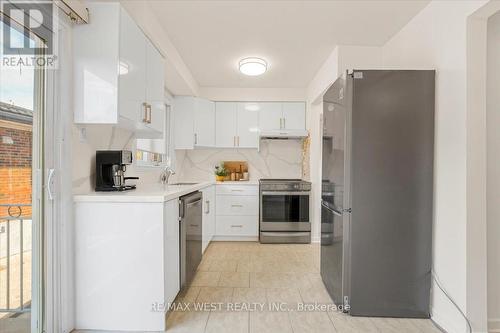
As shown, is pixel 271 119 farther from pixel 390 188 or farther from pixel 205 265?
pixel 390 188

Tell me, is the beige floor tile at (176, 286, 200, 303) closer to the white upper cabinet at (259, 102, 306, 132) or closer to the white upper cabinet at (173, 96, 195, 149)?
the white upper cabinet at (173, 96, 195, 149)

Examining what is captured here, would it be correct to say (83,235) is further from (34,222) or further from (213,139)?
(213,139)

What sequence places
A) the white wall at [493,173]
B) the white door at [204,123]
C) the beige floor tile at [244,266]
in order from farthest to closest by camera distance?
the white door at [204,123], the beige floor tile at [244,266], the white wall at [493,173]

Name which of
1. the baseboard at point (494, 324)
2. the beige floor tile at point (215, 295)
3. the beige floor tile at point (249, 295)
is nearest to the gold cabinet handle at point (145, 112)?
the beige floor tile at point (215, 295)

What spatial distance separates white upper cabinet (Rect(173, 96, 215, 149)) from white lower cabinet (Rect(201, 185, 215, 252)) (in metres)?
0.78

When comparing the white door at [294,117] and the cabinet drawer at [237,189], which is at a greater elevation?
the white door at [294,117]

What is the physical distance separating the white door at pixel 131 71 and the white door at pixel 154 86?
86mm

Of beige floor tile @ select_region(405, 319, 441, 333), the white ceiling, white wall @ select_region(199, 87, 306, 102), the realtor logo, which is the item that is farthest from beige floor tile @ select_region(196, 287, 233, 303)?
white wall @ select_region(199, 87, 306, 102)

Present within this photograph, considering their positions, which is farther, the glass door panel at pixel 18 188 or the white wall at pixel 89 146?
the white wall at pixel 89 146

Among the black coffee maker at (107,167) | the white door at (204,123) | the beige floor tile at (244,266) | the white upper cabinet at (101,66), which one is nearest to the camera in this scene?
the white upper cabinet at (101,66)

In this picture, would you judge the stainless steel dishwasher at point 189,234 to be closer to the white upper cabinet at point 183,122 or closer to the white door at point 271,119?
the white upper cabinet at point 183,122

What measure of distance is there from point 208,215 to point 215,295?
1482 millimetres

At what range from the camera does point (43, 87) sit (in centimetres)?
167

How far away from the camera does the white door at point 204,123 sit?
4.42m
